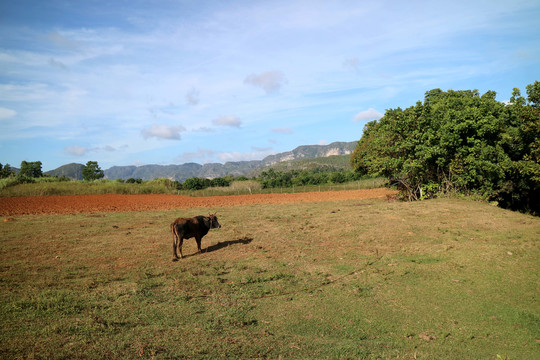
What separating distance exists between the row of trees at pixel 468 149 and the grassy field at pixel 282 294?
19.9ft

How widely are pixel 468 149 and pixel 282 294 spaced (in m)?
17.7

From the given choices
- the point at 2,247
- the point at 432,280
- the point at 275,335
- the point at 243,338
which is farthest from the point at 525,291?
the point at 2,247

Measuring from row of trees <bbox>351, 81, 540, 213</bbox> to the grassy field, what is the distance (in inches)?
239

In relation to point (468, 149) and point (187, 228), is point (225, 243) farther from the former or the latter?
point (468, 149)

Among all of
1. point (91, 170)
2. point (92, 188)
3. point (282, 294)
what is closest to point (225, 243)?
point (282, 294)

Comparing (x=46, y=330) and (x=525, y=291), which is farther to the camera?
(x=525, y=291)

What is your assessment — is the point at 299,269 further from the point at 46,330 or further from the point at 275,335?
the point at 46,330

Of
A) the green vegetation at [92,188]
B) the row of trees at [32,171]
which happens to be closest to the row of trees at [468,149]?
the green vegetation at [92,188]

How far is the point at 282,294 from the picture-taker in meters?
8.07

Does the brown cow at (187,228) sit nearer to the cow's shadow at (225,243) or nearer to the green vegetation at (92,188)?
the cow's shadow at (225,243)

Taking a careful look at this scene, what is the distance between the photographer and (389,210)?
1923 cm

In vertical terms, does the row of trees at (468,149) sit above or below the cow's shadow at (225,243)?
above

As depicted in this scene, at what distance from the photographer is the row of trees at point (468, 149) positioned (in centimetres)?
1909

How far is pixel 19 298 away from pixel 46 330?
2157 mm
